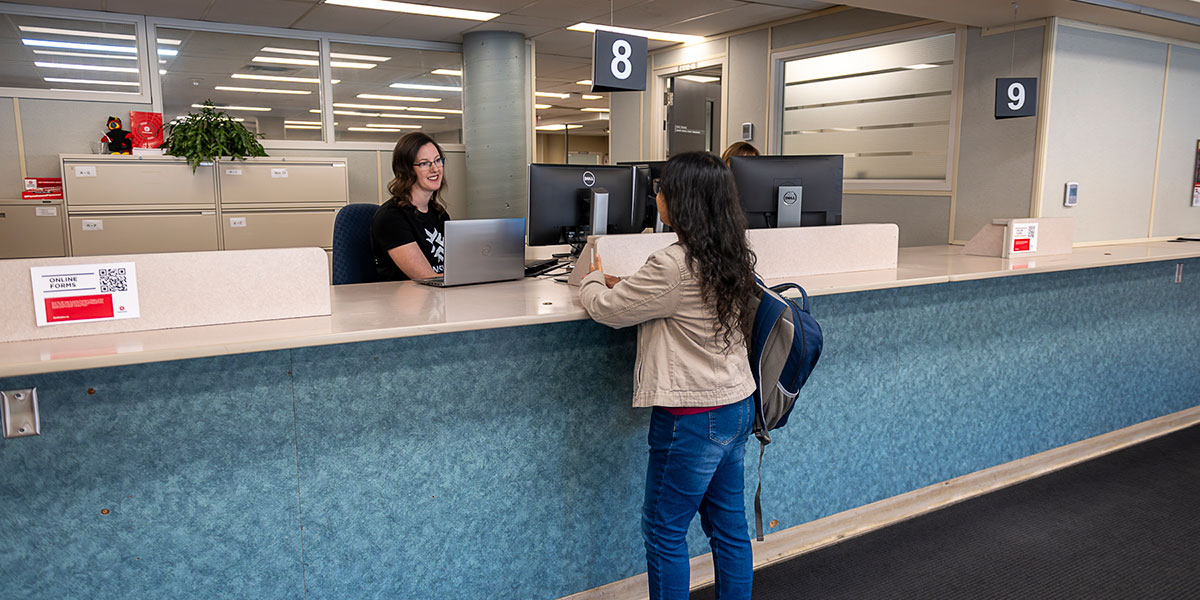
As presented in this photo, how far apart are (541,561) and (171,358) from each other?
109cm

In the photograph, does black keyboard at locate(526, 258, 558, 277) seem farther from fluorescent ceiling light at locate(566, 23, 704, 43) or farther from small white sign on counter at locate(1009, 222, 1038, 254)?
fluorescent ceiling light at locate(566, 23, 704, 43)

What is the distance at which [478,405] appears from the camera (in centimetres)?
192

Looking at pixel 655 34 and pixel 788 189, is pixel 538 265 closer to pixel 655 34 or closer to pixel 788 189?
pixel 788 189

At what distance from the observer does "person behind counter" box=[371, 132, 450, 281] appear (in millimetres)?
2637

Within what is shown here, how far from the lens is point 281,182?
4.89 metres

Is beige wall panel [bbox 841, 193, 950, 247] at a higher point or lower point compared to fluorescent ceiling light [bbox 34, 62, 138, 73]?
lower

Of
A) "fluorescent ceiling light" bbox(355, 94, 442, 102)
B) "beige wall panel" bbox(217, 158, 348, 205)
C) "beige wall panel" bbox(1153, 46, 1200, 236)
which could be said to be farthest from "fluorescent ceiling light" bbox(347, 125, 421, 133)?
"beige wall panel" bbox(1153, 46, 1200, 236)

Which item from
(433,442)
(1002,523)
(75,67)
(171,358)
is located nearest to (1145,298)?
(1002,523)

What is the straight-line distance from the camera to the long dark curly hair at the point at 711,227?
1626 mm

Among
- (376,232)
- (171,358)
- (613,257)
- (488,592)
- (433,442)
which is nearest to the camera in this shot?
(171,358)

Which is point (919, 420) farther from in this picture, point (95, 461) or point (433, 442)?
point (95, 461)

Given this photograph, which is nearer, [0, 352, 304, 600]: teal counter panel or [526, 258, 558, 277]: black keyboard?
[0, 352, 304, 600]: teal counter panel

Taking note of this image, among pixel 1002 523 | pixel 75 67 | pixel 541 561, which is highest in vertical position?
pixel 75 67

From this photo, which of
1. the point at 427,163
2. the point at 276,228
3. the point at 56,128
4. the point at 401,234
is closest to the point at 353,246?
the point at 401,234
